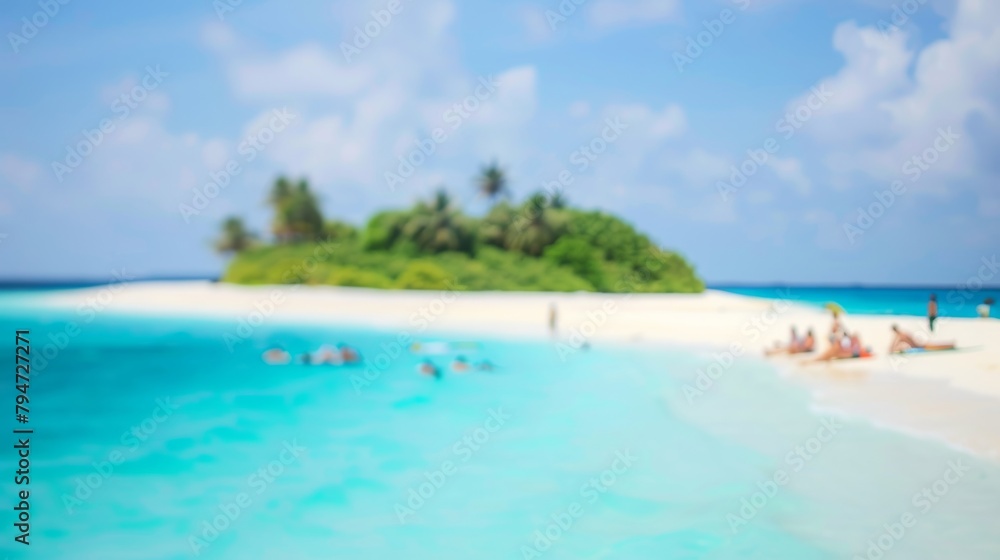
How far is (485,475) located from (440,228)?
126ft

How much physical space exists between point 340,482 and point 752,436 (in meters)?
5.98

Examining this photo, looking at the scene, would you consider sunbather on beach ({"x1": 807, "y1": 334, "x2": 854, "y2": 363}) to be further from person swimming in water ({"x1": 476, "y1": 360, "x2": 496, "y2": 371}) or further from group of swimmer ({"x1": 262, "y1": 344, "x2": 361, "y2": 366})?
group of swimmer ({"x1": 262, "y1": 344, "x2": 361, "y2": 366})

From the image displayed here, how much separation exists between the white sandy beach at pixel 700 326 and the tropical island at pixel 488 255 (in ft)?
8.05

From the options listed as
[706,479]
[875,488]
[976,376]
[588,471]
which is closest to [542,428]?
[588,471]

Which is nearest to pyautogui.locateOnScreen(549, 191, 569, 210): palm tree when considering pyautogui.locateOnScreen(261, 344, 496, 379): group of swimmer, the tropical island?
the tropical island

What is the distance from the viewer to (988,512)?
7.46 meters

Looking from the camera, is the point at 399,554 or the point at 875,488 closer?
the point at 399,554

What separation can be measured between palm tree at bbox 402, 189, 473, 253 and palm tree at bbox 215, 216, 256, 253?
17356 mm

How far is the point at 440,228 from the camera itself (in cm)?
4709

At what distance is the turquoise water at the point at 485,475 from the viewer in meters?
7.16

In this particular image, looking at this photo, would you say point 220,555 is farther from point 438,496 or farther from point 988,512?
point 988,512

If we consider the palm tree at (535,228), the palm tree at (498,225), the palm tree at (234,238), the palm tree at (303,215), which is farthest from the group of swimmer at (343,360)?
the palm tree at (234,238)

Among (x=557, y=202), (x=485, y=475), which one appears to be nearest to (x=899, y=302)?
(x=557, y=202)

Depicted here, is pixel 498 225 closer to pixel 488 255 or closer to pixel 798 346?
pixel 488 255
